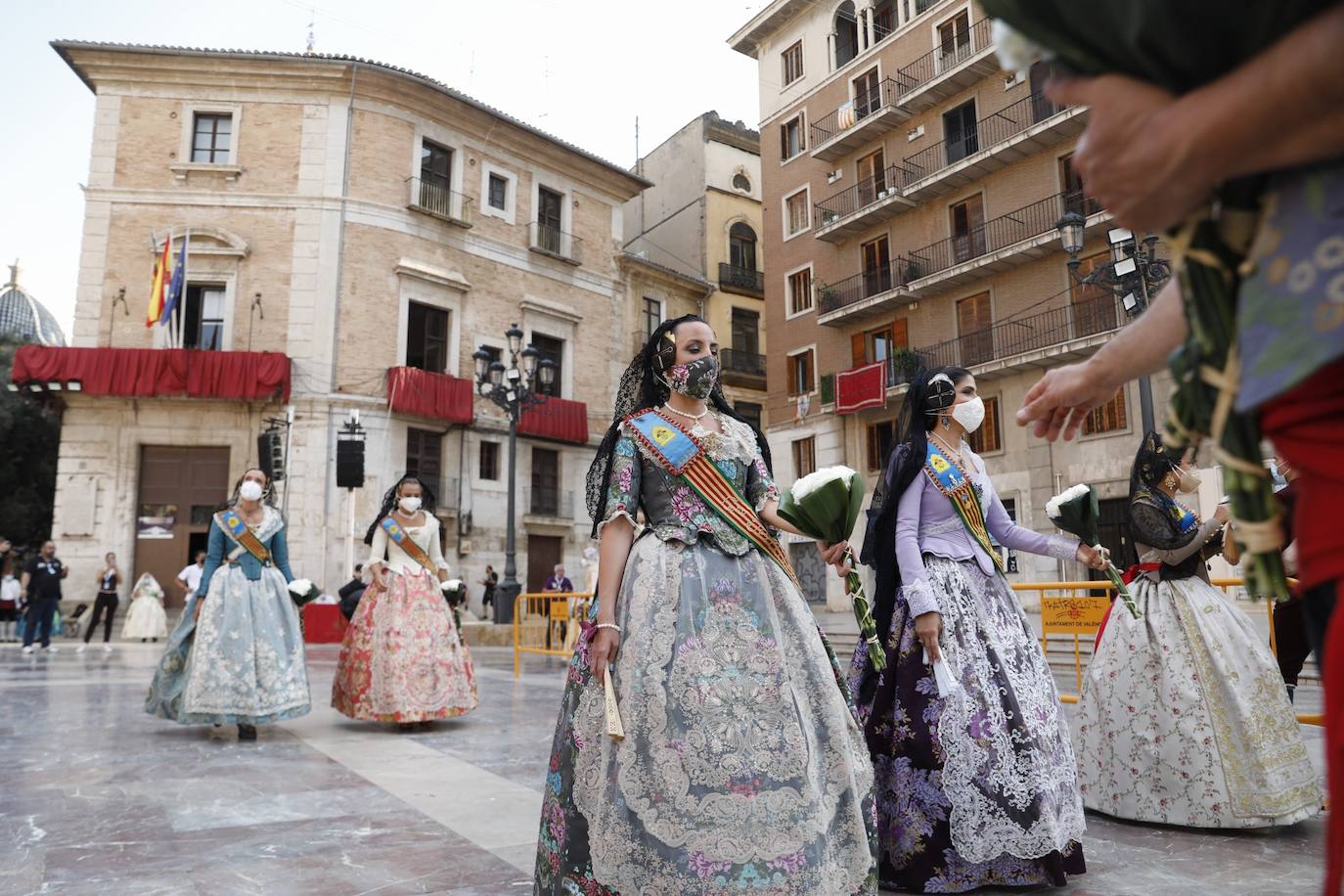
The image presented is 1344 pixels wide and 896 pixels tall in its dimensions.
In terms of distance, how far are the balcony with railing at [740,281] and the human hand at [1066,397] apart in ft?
106

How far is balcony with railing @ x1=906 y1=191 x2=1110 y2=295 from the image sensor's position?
847 inches

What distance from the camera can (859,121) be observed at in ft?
85.5

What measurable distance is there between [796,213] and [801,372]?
197 inches

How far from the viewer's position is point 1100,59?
1.14m

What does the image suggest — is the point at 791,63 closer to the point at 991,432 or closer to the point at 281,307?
the point at 991,432

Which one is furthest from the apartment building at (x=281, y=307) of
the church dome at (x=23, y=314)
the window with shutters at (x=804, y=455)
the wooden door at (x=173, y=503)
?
the church dome at (x=23, y=314)

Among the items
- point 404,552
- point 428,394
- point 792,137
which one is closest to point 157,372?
point 428,394

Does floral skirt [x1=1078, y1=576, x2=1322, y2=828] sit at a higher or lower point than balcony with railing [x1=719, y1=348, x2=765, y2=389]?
lower

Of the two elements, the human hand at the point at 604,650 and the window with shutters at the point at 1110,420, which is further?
the window with shutters at the point at 1110,420

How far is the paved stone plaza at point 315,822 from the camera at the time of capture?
351 centimetres

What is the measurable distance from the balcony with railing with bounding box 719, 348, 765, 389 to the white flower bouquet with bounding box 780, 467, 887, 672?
1157 inches

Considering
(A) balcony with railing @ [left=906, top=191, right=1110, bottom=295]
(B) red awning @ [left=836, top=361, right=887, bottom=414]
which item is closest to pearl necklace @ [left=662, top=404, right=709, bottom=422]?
(A) balcony with railing @ [left=906, top=191, right=1110, bottom=295]

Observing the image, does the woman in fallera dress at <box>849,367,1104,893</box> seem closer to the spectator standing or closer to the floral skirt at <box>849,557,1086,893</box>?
the floral skirt at <box>849,557,1086,893</box>

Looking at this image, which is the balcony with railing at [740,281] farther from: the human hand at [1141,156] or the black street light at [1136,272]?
the human hand at [1141,156]
